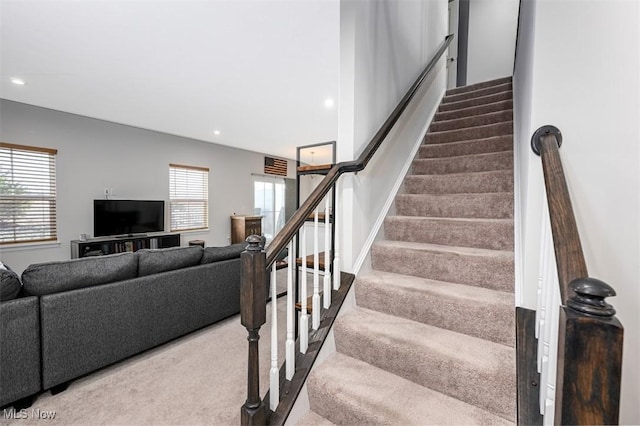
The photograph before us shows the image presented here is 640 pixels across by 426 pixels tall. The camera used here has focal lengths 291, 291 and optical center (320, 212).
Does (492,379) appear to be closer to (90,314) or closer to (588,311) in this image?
(588,311)

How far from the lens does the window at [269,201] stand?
8.16 metres

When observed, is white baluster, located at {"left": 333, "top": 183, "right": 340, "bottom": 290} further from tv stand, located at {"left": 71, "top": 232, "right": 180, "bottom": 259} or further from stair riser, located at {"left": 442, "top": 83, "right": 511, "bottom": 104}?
tv stand, located at {"left": 71, "top": 232, "right": 180, "bottom": 259}

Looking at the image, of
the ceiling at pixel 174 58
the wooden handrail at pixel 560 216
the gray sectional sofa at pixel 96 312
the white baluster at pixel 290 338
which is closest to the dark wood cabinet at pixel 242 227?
the ceiling at pixel 174 58

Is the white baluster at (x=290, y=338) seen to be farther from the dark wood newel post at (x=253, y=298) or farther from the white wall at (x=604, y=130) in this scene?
the white wall at (x=604, y=130)

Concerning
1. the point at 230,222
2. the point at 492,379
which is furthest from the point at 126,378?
the point at 230,222

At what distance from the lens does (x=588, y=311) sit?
0.56 m

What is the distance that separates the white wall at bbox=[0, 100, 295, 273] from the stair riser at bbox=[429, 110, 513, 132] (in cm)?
515

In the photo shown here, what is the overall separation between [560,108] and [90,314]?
9.74ft

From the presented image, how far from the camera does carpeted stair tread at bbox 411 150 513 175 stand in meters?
2.37

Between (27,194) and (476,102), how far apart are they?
6327 mm

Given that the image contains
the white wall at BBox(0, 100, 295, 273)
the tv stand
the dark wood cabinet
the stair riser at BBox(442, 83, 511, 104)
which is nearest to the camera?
the stair riser at BBox(442, 83, 511, 104)

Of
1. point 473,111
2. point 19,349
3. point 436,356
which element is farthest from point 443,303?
point 473,111

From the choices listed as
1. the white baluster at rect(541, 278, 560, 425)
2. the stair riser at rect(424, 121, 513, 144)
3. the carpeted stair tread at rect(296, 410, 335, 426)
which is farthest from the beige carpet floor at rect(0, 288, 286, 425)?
the stair riser at rect(424, 121, 513, 144)

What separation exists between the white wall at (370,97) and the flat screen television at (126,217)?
489cm
